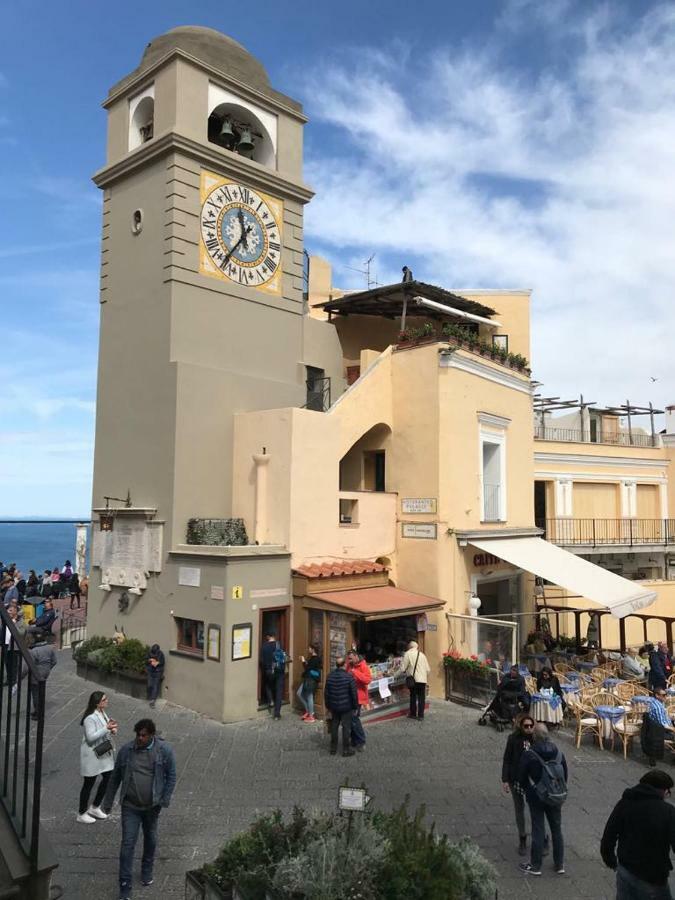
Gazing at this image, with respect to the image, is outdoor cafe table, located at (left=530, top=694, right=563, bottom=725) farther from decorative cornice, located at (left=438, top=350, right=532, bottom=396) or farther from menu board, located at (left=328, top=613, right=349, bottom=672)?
decorative cornice, located at (left=438, top=350, right=532, bottom=396)

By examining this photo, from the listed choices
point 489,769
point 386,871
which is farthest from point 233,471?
point 386,871

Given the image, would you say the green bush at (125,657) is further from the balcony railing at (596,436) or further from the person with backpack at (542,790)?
the balcony railing at (596,436)

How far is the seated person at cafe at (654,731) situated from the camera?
36.1 feet

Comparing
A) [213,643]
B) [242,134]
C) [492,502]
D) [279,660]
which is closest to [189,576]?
[213,643]

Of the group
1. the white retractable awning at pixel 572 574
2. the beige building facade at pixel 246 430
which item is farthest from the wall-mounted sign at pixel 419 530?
the white retractable awning at pixel 572 574

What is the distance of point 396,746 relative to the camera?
11695 mm

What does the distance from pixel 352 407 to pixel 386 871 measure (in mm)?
12141

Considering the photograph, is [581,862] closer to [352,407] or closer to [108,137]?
[352,407]

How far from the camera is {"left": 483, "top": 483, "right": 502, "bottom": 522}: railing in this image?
18188 millimetres

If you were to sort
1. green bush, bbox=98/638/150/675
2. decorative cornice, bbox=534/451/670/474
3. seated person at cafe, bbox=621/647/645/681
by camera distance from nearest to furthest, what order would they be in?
green bush, bbox=98/638/150/675 < seated person at cafe, bbox=621/647/645/681 < decorative cornice, bbox=534/451/670/474

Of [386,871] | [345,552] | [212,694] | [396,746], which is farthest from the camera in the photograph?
[345,552]

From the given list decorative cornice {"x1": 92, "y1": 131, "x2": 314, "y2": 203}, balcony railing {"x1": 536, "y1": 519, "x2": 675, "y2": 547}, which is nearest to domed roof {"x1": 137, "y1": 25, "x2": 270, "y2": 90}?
decorative cornice {"x1": 92, "y1": 131, "x2": 314, "y2": 203}

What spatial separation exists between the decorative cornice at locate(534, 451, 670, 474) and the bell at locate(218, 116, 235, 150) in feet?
52.4

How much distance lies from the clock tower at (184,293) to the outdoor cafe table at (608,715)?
24.2 feet
